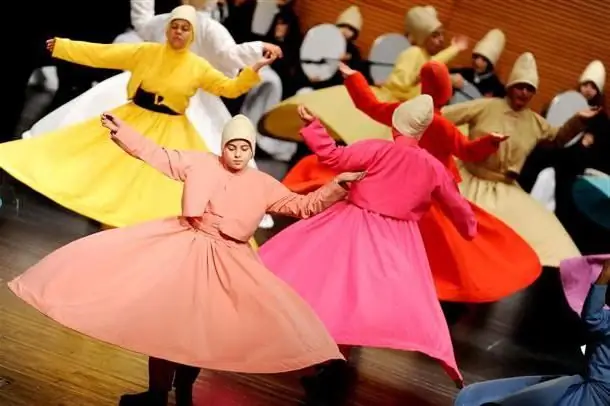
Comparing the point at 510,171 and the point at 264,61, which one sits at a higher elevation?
the point at 264,61

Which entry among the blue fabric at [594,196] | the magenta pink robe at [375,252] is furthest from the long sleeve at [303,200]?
the blue fabric at [594,196]

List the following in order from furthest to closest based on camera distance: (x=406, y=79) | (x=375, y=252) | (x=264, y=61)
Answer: (x=406, y=79), (x=264, y=61), (x=375, y=252)

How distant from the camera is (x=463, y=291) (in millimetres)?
3717

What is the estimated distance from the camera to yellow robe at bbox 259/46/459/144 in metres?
4.82

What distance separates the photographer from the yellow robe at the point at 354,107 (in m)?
4.82

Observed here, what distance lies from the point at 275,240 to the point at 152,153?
2.29 ft

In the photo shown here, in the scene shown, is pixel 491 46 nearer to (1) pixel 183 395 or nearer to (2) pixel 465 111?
(2) pixel 465 111

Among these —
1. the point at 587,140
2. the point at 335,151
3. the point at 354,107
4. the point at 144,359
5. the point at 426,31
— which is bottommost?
the point at 587,140

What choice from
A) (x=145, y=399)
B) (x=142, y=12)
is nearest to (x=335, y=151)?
(x=145, y=399)

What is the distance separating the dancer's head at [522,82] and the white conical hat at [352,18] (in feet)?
5.55

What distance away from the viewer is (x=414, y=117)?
10.5ft

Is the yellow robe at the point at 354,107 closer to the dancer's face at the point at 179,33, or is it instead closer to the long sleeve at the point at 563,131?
the long sleeve at the point at 563,131

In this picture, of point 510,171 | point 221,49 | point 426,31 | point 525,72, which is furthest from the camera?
point 426,31

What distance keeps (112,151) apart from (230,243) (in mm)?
1237
